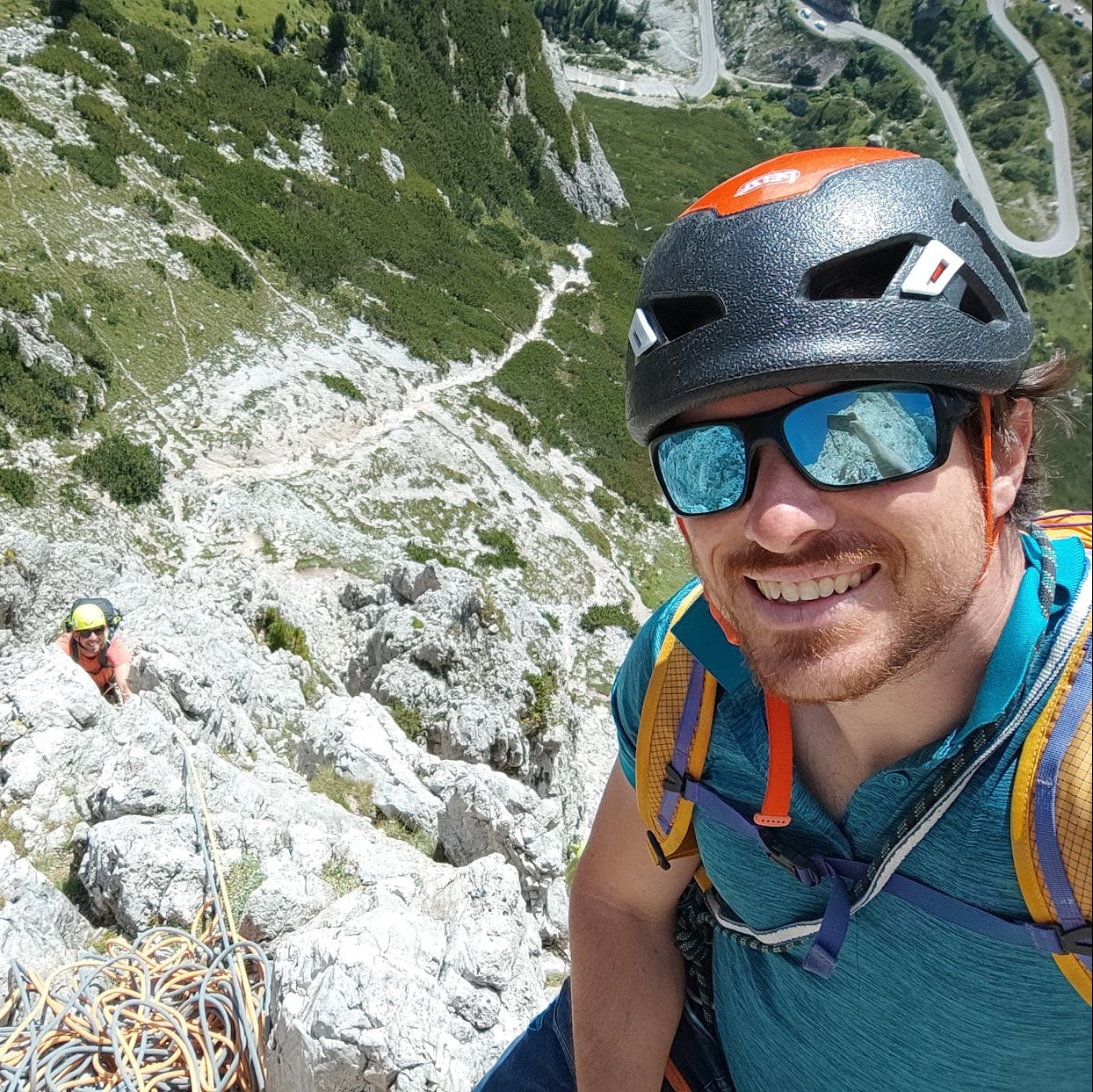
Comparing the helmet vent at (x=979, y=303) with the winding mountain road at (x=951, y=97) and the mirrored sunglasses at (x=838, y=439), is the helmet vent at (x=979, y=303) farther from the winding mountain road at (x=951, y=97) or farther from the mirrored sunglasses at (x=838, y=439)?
the winding mountain road at (x=951, y=97)

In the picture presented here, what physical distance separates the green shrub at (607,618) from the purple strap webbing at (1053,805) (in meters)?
22.9

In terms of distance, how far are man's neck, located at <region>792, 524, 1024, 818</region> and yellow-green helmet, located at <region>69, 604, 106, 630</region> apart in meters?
8.98

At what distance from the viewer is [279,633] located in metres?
14.5

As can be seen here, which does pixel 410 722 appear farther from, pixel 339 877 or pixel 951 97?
pixel 951 97

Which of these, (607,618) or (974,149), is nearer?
(607,618)

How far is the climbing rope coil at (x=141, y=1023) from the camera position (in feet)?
14.0

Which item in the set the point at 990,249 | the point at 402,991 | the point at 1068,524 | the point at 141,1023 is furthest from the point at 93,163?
the point at 1068,524

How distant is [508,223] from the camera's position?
47.4 metres

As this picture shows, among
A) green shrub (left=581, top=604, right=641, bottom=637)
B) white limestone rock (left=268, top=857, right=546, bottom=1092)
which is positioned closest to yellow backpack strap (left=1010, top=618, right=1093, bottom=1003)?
white limestone rock (left=268, top=857, right=546, bottom=1092)

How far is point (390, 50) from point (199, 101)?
58.2 feet

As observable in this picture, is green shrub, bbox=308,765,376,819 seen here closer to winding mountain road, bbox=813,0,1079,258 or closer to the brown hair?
the brown hair

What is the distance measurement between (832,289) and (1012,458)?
684mm

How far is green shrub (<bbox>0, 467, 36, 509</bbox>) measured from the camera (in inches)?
641

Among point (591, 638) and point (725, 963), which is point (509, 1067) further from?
point (591, 638)
